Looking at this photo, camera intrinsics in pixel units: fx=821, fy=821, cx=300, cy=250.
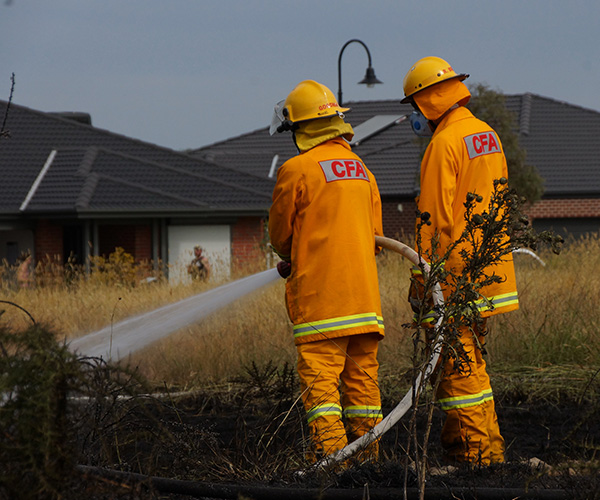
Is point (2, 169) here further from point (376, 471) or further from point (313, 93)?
point (376, 471)

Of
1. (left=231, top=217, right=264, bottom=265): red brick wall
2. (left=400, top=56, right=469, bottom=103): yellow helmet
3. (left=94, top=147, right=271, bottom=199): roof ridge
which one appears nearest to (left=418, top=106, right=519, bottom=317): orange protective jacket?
(left=400, top=56, right=469, bottom=103): yellow helmet

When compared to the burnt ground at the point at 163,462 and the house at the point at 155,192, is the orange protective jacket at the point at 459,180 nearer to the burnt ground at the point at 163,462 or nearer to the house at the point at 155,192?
the burnt ground at the point at 163,462

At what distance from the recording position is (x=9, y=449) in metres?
1.84

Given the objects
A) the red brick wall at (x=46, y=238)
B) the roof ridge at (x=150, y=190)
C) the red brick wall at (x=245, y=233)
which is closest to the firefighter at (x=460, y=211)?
the roof ridge at (x=150, y=190)

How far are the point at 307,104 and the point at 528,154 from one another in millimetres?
22902

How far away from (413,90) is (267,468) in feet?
7.44

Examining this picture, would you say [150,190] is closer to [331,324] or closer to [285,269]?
[285,269]

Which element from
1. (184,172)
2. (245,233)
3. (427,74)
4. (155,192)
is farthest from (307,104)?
(184,172)

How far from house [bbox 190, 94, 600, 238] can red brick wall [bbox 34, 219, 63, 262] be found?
253 inches

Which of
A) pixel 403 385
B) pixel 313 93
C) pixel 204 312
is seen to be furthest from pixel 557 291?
pixel 313 93

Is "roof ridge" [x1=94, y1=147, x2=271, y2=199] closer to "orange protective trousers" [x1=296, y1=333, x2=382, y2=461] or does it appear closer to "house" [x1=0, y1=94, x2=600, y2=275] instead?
"house" [x1=0, y1=94, x2=600, y2=275]

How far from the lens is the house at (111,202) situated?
17812 millimetres

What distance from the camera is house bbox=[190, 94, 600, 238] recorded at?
24250 mm

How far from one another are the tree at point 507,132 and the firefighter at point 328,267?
14636 millimetres
